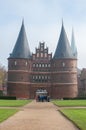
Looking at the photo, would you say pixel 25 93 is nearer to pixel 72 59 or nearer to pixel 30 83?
pixel 30 83

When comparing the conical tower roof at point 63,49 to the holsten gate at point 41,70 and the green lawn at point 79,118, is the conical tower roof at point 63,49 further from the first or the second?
the green lawn at point 79,118

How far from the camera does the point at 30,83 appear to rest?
95.1m

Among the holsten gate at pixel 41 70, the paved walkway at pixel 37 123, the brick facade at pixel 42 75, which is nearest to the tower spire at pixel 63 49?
the holsten gate at pixel 41 70

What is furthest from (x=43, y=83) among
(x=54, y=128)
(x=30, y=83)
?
(x=54, y=128)

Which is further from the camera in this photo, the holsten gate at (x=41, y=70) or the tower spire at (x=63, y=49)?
the tower spire at (x=63, y=49)

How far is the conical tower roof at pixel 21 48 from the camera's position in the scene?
9262cm

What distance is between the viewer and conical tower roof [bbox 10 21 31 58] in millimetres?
92625

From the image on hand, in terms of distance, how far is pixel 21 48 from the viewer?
93062mm

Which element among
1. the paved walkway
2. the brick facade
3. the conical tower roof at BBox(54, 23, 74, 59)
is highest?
the conical tower roof at BBox(54, 23, 74, 59)

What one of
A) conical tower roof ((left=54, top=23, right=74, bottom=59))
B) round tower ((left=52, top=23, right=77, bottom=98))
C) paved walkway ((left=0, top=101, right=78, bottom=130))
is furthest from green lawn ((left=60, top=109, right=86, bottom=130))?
conical tower roof ((left=54, top=23, right=74, bottom=59))

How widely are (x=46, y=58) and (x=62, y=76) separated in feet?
22.6

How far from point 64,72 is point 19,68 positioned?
35.8 ft

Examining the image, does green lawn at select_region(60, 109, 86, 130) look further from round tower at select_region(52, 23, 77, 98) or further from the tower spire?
the tower spire

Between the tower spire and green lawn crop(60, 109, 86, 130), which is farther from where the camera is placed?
the tower spire
